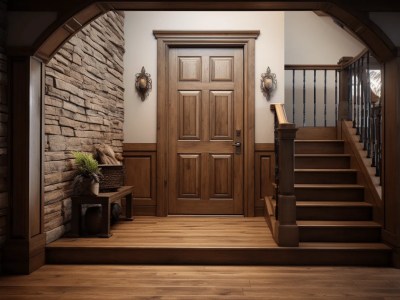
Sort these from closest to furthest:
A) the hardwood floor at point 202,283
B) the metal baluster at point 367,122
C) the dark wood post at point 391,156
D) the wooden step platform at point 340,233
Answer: the hardwood floor at point 202,283
the dark wood post at point 391,156
the wooden step platform at point 340,233
the metal baluster at point 367,122

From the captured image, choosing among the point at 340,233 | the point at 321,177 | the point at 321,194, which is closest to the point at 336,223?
the point at 340,233

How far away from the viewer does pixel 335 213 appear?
3.89 meters

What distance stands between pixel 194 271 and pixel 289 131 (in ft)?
4.61

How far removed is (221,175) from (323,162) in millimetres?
Answer: 1253

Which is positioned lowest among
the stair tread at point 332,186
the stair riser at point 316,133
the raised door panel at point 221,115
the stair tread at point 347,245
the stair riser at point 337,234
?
the stair tread at point 347,245

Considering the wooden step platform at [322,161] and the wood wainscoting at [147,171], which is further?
the wood wainscoting at [147,171]

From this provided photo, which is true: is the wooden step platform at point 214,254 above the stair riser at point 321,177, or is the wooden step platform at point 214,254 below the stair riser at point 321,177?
below

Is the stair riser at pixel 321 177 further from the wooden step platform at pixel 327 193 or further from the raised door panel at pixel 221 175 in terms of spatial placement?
the raised door panel at pixel 221 175

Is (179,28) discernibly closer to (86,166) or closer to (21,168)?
(86,166)

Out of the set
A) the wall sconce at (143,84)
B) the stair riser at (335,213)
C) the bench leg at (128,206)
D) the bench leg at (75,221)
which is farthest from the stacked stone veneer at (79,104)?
the stair riser at (335,213)

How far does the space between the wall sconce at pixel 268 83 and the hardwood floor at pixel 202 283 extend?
8.12 ft

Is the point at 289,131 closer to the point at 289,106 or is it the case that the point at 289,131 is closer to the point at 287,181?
the point at 287,181

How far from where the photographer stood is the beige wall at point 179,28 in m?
5.04

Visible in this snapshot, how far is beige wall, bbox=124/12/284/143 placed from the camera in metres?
5.04
